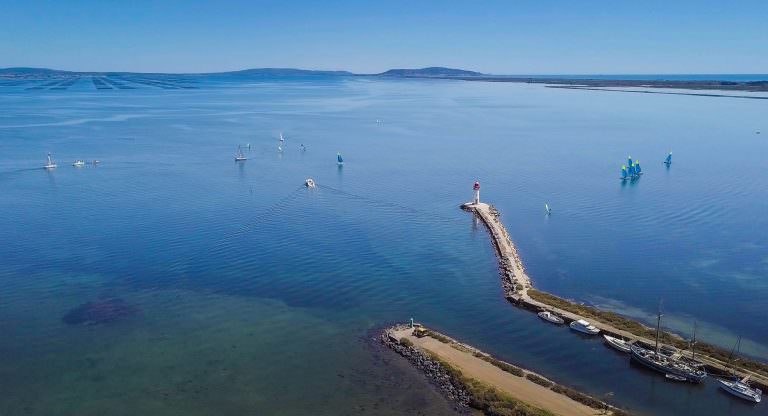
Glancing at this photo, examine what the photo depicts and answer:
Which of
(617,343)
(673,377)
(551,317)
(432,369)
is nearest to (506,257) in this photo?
(551,317)

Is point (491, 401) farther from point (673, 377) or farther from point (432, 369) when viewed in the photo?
point (673, 377)

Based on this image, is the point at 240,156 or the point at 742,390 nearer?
the point at 742,390

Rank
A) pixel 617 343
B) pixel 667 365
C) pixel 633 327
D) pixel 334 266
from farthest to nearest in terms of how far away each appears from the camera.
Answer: pixel 334 266 < pixel 633 327 < pixel 617 343 < pixel 667 365

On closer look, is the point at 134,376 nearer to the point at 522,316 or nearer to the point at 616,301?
the point at 522,316

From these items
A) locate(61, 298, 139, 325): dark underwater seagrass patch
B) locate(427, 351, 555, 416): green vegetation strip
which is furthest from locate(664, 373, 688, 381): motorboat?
locate(61, 298, 139, 325): dark underwater seagrass patch

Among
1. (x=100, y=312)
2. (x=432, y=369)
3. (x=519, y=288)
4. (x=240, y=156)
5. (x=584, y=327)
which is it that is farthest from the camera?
(x=240, y=156)

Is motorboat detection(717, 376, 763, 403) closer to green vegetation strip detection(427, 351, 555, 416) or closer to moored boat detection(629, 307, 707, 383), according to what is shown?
moored boat detection(629, 307, 707, 383)

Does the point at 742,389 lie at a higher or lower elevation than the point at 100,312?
higher

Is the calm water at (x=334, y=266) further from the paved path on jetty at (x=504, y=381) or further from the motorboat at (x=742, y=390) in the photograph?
the paved path on jetty at (x=504, y=381)
